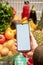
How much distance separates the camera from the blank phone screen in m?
1.19

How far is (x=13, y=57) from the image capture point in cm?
118

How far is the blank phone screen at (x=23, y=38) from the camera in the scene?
46.8 inches

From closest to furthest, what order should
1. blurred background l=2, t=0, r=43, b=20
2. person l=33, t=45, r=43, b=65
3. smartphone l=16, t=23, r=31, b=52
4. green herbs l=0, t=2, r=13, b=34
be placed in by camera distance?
1. person l=33, t=45, r=43, b=65
2. smartphone l=16, t=23, r=31, b=52
3. green herbs l=0, t=2, r=13, b=34
4. blurred background l=2, t=0, r=43, b=20

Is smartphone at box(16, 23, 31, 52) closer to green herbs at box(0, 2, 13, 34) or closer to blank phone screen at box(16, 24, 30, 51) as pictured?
blank phone screen at box(16, 24, 30, 51)

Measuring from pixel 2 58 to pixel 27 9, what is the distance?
0.95 metres

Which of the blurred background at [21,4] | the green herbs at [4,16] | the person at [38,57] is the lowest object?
the blurred background at [21,4]

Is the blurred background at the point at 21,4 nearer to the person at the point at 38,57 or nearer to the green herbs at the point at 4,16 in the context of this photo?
the green herbs at the point at 4,16

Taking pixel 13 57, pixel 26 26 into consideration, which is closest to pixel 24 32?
pixel 26 26

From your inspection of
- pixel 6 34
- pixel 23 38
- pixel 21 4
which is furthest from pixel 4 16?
pixel 21 4

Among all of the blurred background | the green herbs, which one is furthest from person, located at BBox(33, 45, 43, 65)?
the blurred background

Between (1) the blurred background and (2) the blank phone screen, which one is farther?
(1) the blurred background

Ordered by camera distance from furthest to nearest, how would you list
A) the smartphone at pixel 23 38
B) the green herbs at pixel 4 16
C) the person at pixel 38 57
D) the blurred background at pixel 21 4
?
the blurred background at pixel 21 4 < the green herbs at pixel 4 16 < the smartphone at pixel 23 38 < the person at pixel 38 57

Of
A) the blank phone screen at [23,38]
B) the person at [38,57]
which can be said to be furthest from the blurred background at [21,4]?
the person at [38,57]

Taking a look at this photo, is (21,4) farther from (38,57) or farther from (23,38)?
(38,57)
